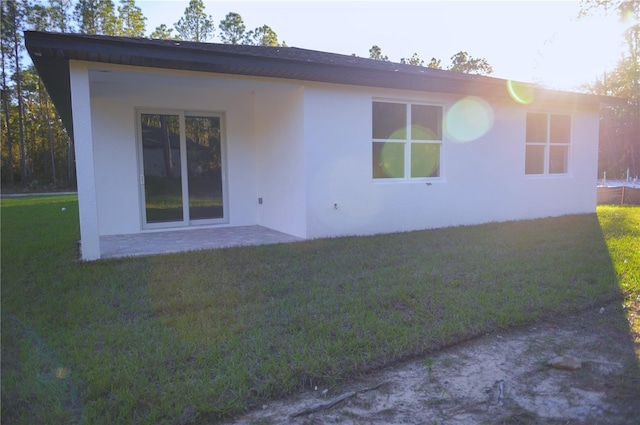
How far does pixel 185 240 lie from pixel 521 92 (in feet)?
25.0

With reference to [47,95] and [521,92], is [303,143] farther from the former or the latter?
[47,95]

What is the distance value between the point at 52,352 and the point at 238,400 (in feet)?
5.08

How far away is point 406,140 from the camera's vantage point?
8.36 metres

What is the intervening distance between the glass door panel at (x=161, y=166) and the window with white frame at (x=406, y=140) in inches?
153

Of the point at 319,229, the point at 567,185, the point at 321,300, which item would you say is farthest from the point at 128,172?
the point at 567,185

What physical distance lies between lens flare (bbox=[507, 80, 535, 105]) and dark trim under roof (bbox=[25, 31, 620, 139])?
0.38 m

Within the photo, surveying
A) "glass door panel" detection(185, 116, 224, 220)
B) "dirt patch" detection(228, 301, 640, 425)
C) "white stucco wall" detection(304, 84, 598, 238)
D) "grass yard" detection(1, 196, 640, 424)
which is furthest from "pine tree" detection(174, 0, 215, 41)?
"dirt patch" detection(228, 301, 640, 425)

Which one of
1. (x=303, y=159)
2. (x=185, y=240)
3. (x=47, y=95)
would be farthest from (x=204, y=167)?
(x=47, y=95)

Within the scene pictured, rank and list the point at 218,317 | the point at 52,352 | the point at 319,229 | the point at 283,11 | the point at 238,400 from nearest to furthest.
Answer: the point at 238,400 → the point at 52,352 → the point at 218,317 → the point at 319,229 → the point at 283,11

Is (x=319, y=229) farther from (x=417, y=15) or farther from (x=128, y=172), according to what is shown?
(x=417, y=15)

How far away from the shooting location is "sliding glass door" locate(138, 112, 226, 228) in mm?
8367

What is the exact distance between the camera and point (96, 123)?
798 centimetres

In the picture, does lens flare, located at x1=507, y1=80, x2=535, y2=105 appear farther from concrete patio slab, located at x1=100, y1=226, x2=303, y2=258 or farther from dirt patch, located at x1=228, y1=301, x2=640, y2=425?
dirt patch, located at x1=228, y1=301, x2=640, y2=425

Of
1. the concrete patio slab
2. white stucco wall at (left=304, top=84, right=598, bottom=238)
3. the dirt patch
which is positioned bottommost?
the dirt patch
